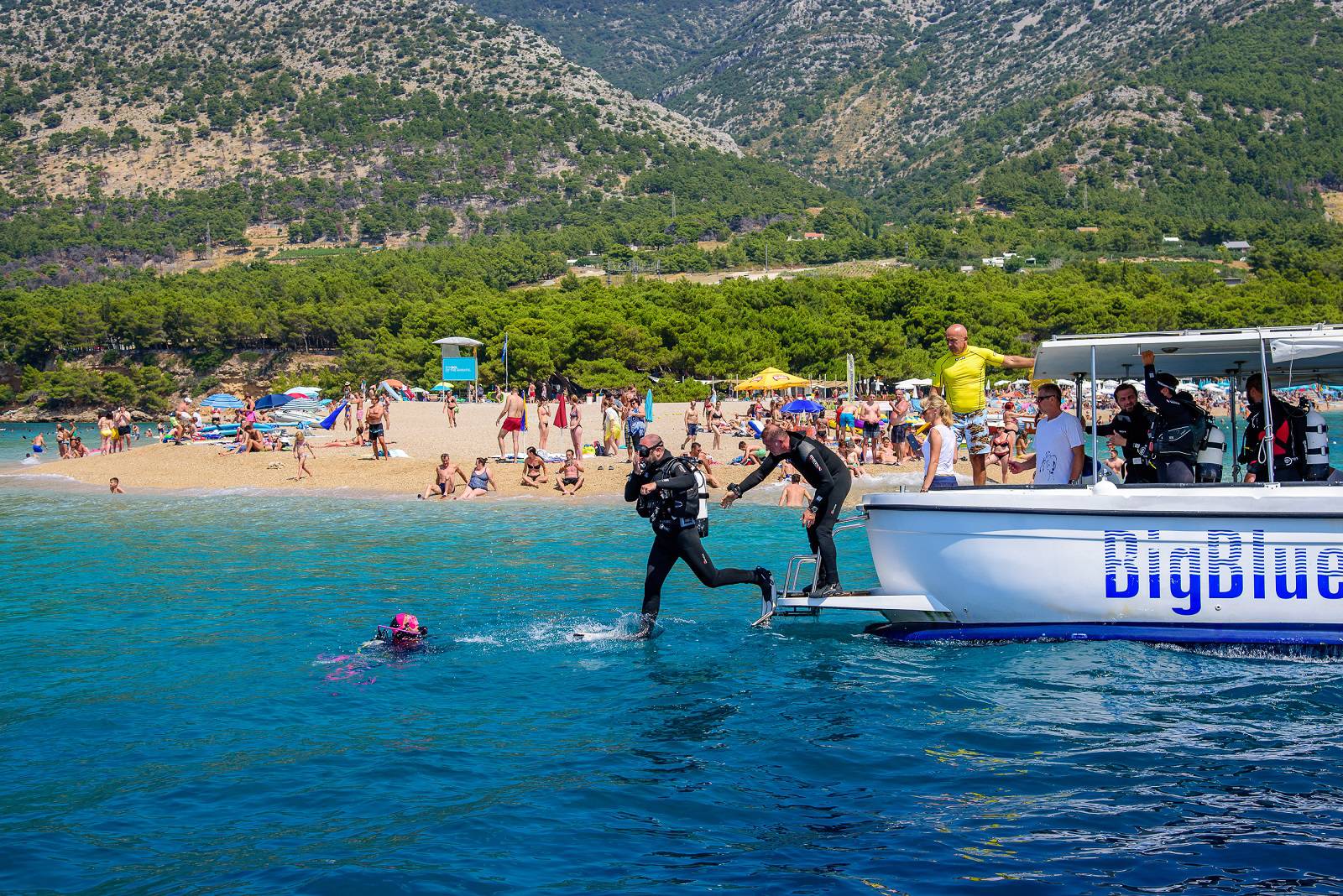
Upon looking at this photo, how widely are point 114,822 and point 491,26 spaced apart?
191996 mm

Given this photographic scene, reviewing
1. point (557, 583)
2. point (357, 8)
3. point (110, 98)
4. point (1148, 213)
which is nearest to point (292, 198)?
point (110, 98)

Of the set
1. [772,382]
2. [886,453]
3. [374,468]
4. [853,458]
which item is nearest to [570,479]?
[374,468]

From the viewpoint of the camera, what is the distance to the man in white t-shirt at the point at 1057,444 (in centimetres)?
1005

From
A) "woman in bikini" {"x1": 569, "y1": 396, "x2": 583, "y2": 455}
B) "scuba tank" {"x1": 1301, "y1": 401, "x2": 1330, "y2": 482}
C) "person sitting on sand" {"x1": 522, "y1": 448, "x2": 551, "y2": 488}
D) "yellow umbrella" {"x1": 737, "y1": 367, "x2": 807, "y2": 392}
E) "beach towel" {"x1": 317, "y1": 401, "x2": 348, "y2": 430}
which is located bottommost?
"person sitting on sand" {"x1": 522, "y1": 448, "x2": 551, "y2": 488}

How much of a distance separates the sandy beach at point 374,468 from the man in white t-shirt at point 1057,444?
13.2 metres

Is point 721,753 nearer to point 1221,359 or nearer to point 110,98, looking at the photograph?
point 1221,359

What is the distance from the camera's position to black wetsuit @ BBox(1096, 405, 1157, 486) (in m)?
10.1

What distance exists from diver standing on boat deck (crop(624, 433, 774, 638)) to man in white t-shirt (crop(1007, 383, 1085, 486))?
256cm

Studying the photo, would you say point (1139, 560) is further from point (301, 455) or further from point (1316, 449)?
point (301, 455)

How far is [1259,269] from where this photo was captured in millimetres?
100062

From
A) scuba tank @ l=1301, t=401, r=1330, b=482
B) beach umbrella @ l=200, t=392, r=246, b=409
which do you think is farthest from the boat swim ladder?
beach umbrella @ l=200, t=392, r=246, b=409

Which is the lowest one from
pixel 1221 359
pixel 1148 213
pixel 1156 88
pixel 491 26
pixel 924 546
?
pixel 924 546

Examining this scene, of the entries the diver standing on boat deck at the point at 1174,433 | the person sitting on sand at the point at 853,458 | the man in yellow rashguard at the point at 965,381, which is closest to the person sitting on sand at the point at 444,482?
the person sitting on sand at the point at 853,458

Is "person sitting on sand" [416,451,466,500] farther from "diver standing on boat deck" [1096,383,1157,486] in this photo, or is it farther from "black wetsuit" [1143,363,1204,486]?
"black wetsuit" [1143,363,1204,486]
